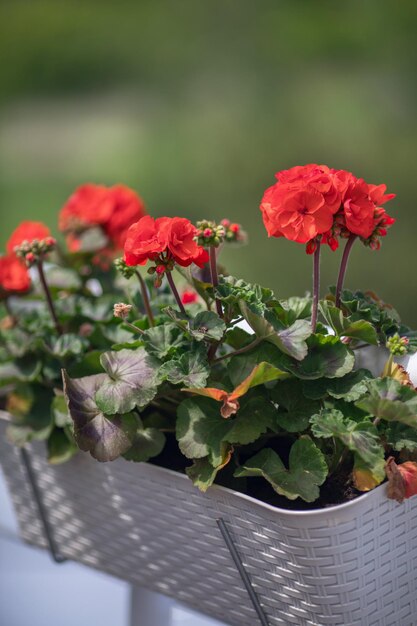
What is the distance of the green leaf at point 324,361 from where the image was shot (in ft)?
2.48

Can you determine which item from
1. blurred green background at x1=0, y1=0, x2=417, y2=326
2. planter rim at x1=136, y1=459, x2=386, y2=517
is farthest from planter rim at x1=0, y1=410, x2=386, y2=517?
blurred green background at x1=0, y1=0, x2=417, y2=326

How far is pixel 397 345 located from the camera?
2.46 ft

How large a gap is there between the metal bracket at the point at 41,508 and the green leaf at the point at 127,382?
24 cm

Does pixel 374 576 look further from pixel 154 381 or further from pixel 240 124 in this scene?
pixel 240 124

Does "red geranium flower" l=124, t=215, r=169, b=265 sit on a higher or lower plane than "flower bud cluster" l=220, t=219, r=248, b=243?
higher

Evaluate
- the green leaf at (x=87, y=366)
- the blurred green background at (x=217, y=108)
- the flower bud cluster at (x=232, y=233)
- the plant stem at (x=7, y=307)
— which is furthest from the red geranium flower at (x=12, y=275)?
the blurred green background at (x=217, y=108)

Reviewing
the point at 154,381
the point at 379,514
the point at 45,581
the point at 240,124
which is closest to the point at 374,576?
the point at 379,514

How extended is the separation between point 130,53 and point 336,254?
2328mm

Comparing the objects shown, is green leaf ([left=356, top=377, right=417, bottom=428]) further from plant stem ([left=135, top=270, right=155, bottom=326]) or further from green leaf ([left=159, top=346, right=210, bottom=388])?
plant stem ([left=135, top=270, right=155, bottom=326])

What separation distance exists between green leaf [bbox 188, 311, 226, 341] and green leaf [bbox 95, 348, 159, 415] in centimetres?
6

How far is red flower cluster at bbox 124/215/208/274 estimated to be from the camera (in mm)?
753

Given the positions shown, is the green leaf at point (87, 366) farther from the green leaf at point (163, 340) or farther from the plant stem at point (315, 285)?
the plant stem at point (315, 285)

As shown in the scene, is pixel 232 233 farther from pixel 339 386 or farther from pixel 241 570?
pixel 241 570

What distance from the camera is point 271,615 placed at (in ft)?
2.58
